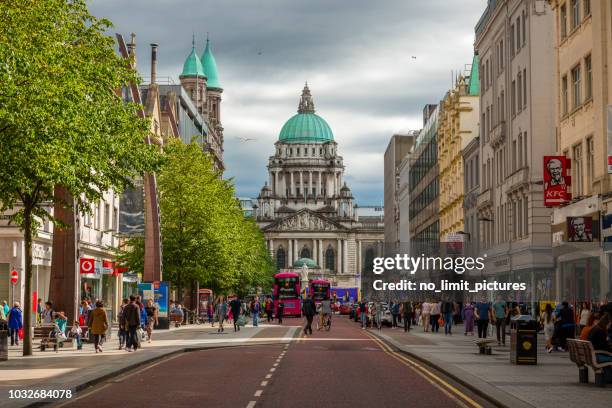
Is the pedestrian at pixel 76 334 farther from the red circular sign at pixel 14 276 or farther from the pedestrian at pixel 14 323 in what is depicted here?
the red circular sign at pixel 14 276

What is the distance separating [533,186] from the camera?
177 feet

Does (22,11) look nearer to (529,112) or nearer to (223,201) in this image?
(529,112)

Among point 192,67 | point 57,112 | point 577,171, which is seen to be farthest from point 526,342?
point 192,67

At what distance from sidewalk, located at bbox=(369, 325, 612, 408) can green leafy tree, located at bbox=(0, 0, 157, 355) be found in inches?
401

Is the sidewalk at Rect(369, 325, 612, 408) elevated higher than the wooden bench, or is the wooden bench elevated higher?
the wooden bench

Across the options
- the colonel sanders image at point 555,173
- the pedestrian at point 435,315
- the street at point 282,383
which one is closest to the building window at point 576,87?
the colonel sanders image at point 555,173

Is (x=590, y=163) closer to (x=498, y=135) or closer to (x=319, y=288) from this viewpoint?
(x=498, y=135)

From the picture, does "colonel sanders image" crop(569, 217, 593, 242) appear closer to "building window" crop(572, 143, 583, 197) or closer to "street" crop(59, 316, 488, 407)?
"building window" crop(572, 143, 583, 197)

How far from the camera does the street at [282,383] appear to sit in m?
19.3

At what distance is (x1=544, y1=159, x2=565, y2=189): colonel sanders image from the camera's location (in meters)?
41.7

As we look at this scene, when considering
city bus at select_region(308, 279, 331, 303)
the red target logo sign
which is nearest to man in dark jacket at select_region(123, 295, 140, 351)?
the red target logo sign

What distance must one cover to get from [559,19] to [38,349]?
75.4 feet

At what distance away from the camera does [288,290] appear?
4038 inches

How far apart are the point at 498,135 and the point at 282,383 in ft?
135
